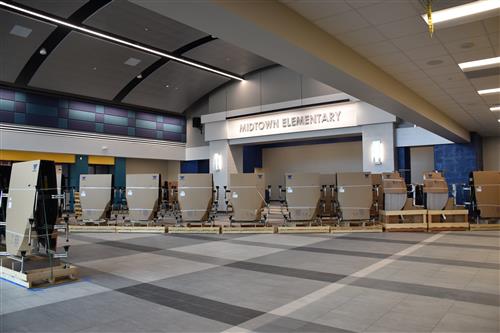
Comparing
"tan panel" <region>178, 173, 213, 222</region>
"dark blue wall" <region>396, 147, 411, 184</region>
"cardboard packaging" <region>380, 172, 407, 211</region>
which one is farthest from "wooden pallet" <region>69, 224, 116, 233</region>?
"dark blue wall" <region>396, 147, 411, 184</region>

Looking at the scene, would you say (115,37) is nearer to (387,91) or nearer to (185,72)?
(185,72)

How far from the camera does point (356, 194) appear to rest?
11.4 metres

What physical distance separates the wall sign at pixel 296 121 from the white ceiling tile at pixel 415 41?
1060 cm

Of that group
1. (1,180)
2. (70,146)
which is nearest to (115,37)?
(70,146)

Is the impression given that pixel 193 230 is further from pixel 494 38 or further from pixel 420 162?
pixel 420 162

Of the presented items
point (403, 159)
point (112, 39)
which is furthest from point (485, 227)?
point (112, 39)

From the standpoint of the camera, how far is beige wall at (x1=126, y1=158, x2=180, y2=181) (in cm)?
2453

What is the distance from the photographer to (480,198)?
456 inches

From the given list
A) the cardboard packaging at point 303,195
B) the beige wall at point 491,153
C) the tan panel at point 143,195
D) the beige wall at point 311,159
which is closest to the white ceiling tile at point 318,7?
the cardboard packaging at point 303,195

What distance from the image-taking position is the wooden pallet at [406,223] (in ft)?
36.5

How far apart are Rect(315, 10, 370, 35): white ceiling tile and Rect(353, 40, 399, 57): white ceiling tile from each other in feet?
2.83

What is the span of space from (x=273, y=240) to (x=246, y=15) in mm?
6733

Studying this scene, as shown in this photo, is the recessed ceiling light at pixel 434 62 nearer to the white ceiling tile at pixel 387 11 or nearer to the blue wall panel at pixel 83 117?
the white ceiling tile at pixel 387 11

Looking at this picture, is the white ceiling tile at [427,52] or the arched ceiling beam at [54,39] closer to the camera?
the white ceiling tile at [427,52]
